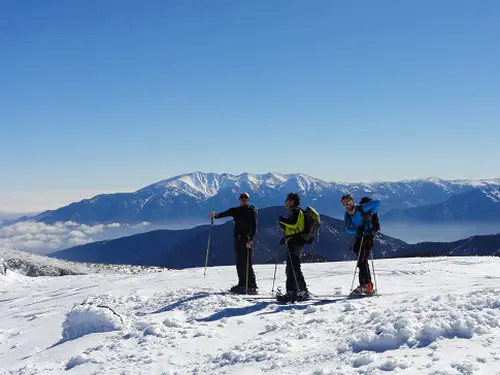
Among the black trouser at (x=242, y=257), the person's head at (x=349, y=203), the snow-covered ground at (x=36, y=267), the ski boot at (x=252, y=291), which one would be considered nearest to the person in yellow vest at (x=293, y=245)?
the person's head at (x=349, y=203)

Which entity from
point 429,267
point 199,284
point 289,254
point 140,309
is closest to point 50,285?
point 199,284

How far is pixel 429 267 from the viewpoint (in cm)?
1956

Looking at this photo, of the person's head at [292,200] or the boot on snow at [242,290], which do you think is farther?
the boot on snow at [242,290]

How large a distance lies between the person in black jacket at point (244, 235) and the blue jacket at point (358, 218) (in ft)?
9.47

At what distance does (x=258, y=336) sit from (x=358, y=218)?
4.87m

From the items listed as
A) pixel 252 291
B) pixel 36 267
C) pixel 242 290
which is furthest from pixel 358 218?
pixel 36 267

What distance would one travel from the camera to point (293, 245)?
39.0 feet

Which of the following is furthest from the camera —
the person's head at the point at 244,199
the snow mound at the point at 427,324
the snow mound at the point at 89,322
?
the person's head at the point at 244,199

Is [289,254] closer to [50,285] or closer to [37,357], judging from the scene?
[37,357]

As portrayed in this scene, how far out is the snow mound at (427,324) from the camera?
7070 mm

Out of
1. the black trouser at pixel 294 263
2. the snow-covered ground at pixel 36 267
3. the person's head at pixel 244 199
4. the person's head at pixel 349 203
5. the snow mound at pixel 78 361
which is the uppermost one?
the person's head at pixel 244 199

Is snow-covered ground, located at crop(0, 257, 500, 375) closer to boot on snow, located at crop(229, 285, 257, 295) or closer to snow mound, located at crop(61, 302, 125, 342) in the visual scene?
snow mound, located at crop(61, 302, 125, 342)

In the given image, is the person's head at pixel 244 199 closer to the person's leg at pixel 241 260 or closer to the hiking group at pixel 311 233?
the person's leg at pixel 241 260

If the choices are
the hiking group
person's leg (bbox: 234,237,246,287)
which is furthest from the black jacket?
the hiking group
